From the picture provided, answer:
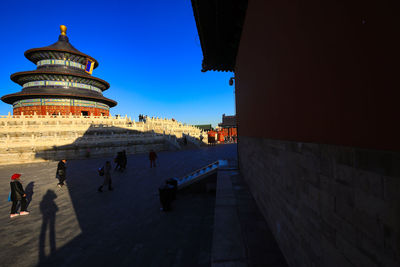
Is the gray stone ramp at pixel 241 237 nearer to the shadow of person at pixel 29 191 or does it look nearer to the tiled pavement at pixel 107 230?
the tiled pavement at pixel 107 230

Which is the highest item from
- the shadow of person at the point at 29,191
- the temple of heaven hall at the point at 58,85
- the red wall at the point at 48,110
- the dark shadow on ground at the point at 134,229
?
the temple of heaven hall at the point at 58,85

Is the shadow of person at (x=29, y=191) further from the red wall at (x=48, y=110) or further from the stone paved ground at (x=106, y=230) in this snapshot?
the red wall at (x=48, y=110)

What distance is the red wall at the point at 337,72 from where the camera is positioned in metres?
1.09

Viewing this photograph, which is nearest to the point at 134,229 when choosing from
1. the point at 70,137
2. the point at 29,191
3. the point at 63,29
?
the point at 29,191

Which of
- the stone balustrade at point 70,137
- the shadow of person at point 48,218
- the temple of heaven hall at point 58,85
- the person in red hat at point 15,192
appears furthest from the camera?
the temple of heaven hall at point 58,85

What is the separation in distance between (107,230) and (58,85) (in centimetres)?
3953

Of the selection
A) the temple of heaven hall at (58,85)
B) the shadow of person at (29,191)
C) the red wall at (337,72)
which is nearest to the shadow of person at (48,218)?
the shadow of person at (29,191)

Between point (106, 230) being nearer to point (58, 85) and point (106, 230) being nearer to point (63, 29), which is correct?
point (58, 85)

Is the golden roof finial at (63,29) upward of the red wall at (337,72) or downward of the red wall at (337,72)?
upward

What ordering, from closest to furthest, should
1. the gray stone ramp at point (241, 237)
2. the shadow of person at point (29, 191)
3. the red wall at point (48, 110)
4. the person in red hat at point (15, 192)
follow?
the gray stone ramp at point (241, 237) → the person in red hat at point (15, 192) → the shadow of person at point (29, 191) → the red wall at point (48, 110)

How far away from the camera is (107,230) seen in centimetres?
507

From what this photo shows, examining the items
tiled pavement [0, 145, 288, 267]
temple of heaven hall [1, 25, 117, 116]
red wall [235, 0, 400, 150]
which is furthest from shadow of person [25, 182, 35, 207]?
temple of heaven hall [1, 25, 117, 116]

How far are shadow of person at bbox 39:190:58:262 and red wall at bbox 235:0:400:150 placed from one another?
616cm

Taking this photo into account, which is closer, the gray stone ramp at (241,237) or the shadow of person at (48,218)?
the gray stone ramp at (241,237)
